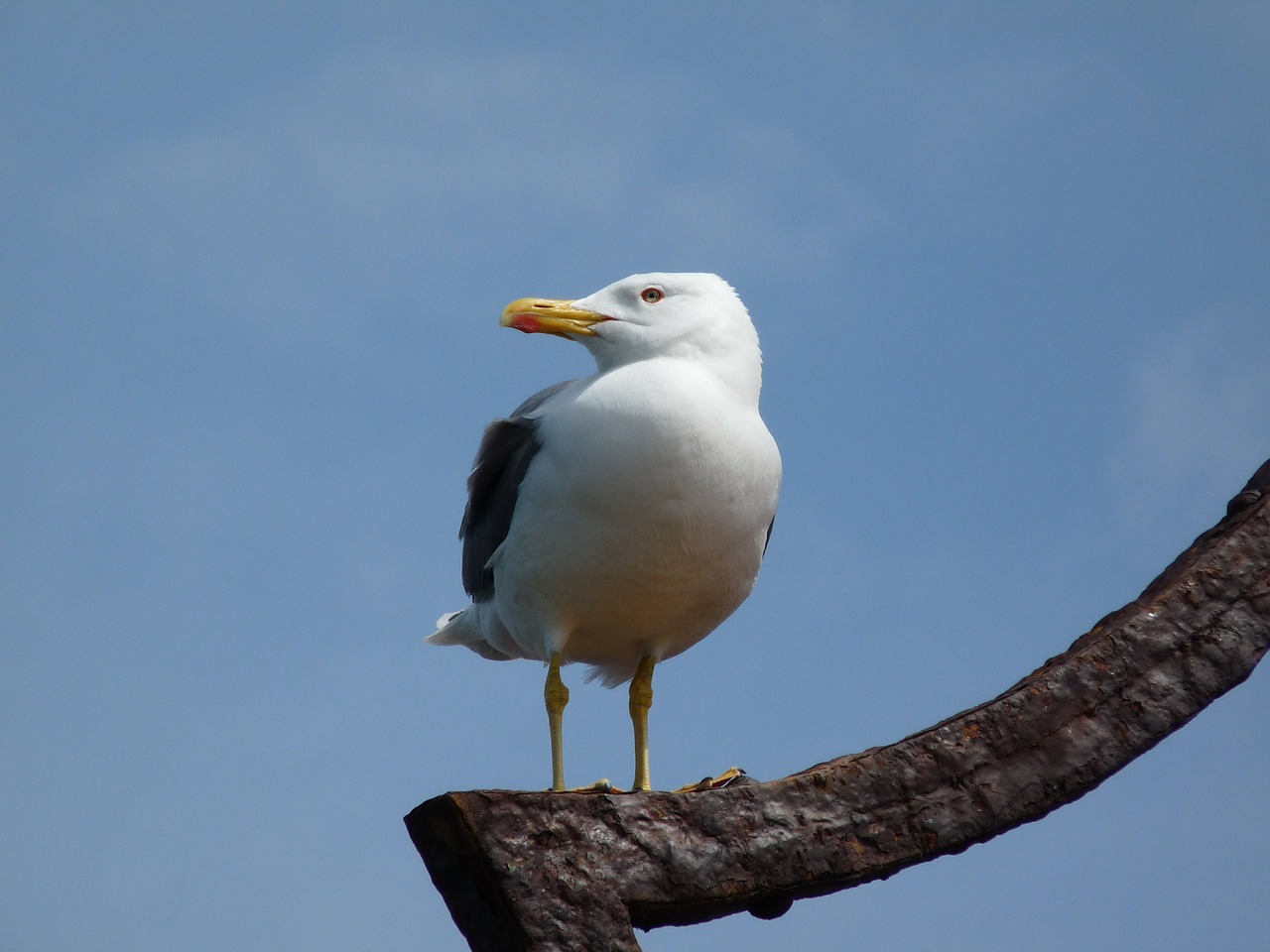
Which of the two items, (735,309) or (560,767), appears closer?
(560,767)

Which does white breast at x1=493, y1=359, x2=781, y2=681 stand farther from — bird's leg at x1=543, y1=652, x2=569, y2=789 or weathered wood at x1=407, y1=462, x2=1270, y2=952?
weathered wood at x1=407, y1=462, x2=1270, y2=952

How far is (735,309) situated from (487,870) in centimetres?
420

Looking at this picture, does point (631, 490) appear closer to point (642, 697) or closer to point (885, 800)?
point (642, 697)

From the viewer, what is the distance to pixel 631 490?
5895 millimetres

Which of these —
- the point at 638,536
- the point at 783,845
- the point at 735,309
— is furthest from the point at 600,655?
the point at 783,845

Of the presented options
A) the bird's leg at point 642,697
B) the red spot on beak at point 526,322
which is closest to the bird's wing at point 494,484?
the red spot on beak at point 526,322

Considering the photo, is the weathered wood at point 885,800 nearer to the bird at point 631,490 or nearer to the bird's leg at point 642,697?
the bird at point 631,490

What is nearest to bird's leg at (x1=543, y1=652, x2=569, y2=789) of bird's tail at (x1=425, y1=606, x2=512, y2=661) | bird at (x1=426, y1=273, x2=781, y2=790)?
bird at (x1=426, y1=273, x2=781, y2=790)

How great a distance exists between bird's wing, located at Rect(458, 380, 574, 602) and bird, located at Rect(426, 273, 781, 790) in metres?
0.01

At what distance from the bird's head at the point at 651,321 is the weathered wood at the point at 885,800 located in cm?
348

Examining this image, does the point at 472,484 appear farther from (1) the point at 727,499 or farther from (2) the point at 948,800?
(2) the point at 948,800

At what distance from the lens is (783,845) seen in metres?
3.16

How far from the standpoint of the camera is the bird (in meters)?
5.94

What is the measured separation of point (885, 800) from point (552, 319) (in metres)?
3.90
